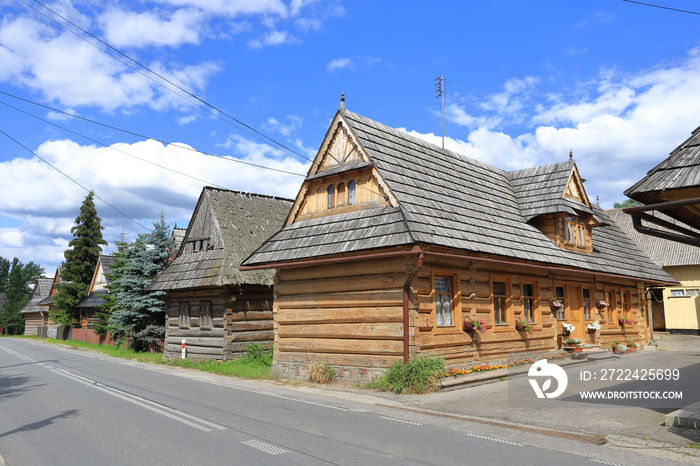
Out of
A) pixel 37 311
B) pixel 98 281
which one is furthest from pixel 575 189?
pixel 37 311

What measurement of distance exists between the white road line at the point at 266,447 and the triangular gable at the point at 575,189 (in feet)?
59.7

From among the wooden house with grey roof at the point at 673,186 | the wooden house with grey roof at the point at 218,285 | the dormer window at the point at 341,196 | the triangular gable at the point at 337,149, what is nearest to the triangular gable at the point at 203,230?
the wooden house with grey roof at the point at 218,285

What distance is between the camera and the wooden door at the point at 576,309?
69.1 feet

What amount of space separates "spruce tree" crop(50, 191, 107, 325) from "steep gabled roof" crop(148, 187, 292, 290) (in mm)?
26883

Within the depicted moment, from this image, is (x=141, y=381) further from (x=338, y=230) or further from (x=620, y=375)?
(x=620, y=375)

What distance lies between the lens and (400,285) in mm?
13914

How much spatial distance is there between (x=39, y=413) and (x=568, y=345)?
17130 millimetres

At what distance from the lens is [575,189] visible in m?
22.6

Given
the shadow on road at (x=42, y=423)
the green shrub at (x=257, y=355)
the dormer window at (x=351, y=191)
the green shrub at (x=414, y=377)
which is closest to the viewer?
the shadow on road at (x=42, y=423)

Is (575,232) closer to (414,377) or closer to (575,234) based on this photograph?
(575,234)

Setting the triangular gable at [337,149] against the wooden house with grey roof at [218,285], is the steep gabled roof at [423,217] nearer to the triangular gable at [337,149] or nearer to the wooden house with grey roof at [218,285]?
the triangular gable at [337,149]

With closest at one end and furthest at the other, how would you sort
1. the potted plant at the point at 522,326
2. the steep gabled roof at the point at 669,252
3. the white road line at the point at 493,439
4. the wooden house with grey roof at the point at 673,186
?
the wooden house with grey roof at the point at 673,186, the white road line at the point at 493,439, the potted plant at the point at 522,326, the steep gabled roof at the point at 669,252

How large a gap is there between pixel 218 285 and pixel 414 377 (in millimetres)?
10708

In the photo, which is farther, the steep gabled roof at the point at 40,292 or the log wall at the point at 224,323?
the steep gabled roof at the point at 40,292
